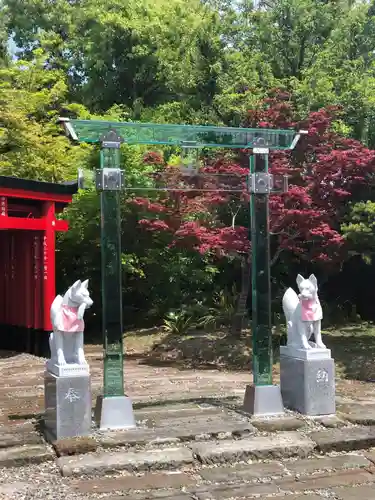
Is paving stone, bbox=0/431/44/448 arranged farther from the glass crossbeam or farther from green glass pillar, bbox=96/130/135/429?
the glass crossbeam

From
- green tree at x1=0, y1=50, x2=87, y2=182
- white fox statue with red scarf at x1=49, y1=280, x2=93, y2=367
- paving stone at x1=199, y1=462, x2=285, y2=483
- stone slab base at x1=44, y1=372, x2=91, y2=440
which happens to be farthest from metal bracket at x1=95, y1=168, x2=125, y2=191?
green tree at x1=0, y1=50, x2=87, y2=182

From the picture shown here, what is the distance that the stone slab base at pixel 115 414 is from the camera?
589 cm

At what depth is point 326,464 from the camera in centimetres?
Result: 520

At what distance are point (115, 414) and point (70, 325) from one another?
100cm

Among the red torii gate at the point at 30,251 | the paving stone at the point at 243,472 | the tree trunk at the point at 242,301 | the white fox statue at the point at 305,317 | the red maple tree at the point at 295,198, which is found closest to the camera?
the paving stone at the point at 243,472

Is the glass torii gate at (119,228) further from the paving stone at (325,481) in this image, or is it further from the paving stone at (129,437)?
the paving stone at (325,481)

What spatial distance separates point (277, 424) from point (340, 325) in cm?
813

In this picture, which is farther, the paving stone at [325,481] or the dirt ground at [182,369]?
the dirt ground at [182,369]

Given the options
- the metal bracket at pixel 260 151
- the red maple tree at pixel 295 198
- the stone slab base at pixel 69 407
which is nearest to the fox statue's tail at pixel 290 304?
the metal bracket at pixel 260 151

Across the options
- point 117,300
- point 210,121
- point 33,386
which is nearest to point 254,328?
point 117,300

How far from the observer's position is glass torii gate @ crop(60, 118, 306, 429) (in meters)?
6.02

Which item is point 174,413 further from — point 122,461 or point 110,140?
point 110,140

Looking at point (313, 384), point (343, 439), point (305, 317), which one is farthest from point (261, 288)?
point (343, 439)

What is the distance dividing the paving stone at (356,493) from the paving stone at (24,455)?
2470 mm
